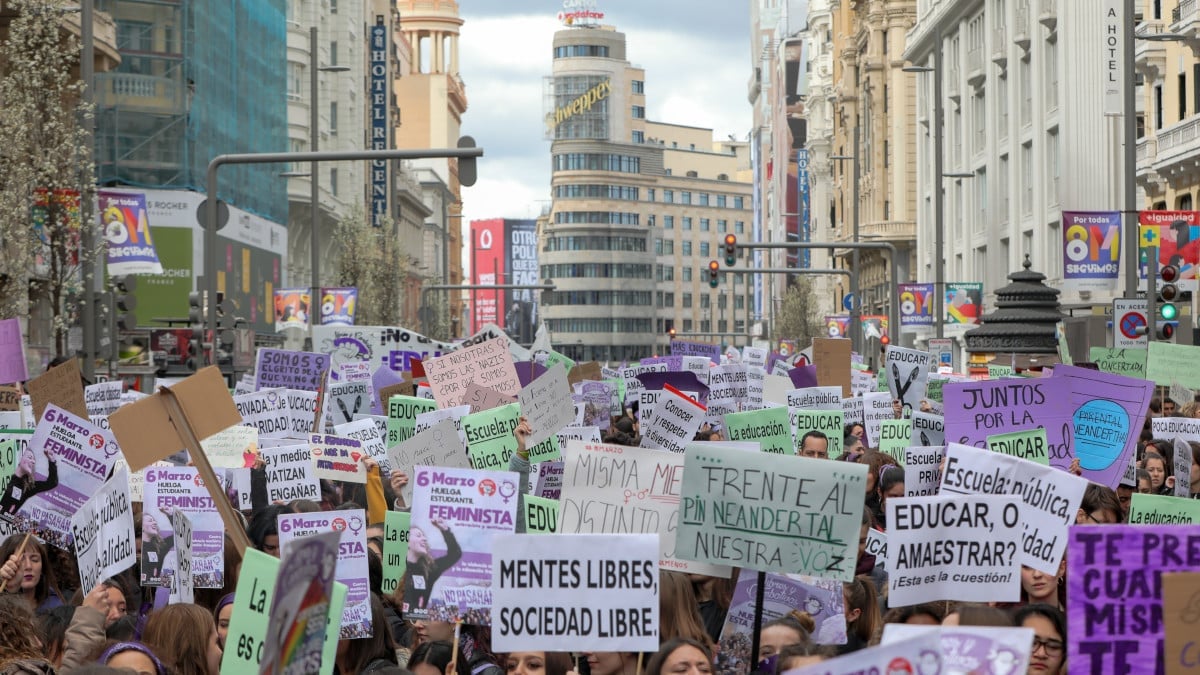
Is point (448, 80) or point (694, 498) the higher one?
point (448, 80)

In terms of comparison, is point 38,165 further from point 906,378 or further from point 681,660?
point 681,660

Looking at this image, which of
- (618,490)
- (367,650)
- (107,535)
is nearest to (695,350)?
(618,490)

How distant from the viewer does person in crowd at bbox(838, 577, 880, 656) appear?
29.4 feet

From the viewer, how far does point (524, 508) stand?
9.47 m

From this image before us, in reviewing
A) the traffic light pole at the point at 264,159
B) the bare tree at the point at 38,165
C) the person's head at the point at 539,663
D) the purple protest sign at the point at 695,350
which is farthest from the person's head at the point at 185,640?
the purple protest sign at the point at 695,350

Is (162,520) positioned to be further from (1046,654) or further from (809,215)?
(809,215)

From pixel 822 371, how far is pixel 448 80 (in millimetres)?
145146

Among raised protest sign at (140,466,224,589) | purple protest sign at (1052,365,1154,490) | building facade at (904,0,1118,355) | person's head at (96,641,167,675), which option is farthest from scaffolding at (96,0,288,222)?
person's head at (96,641,167,675)

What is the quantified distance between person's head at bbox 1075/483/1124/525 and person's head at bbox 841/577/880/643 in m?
1.73

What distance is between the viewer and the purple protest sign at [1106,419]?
1313 centimetres

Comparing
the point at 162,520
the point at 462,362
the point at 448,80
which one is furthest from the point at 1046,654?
the point at 448,80

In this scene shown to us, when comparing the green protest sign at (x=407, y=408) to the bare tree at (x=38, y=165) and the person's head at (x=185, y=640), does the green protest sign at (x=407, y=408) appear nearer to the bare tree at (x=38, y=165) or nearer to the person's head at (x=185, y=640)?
the person's head at (x=185, y=640)

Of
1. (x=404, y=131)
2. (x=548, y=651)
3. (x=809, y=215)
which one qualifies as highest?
(x=404, y=131)

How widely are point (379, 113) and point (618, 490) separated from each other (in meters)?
85.1
